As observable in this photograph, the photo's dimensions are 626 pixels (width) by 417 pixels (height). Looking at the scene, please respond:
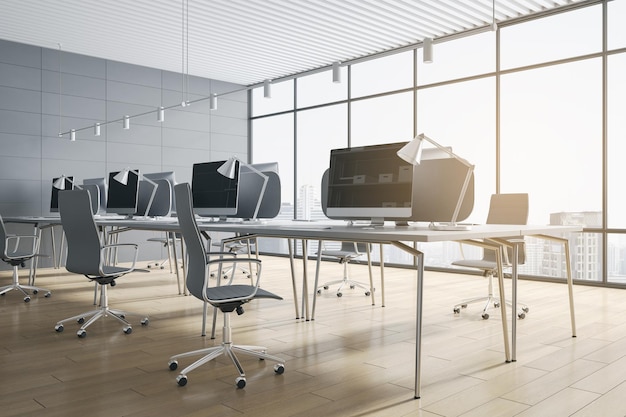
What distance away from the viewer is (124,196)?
589 centimetres

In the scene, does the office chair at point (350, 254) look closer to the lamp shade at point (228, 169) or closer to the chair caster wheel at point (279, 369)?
the lamp shade at point (228, 169)

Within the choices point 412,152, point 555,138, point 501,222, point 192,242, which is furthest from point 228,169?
point 555,138

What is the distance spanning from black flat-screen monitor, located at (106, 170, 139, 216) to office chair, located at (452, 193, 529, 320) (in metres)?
3.29

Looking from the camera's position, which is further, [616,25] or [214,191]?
[616,25]

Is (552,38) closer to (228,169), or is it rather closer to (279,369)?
(228,169)

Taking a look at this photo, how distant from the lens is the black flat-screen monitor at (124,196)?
5742 millimetres

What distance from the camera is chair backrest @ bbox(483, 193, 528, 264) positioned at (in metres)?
4.61

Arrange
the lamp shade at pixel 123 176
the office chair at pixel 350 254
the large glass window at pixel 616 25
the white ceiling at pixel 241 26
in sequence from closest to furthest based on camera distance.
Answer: the office chair at pixel 350 254, the lamp shade at pixel 123 176, the large glass window at pixel 616 25, the white ceiling at pixel 241 26

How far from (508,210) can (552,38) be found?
295cm

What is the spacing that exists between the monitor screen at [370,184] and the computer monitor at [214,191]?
1.02 metres

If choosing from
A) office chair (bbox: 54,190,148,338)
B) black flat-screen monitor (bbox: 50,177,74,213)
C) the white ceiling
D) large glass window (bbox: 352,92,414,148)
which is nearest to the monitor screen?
office chair (bbox: 54,190,148,338)

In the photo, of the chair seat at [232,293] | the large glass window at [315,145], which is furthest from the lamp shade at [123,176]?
the large glass window at [315,145]

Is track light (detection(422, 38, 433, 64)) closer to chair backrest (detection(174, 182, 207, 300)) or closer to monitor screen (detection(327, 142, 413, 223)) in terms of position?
monitor screen (detection(327, 142, 413, 223))

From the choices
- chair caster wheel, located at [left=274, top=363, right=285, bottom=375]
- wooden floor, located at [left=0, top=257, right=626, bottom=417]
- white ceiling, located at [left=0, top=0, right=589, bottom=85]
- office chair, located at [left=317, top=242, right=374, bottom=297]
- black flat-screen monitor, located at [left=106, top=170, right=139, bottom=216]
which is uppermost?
white ceiling, located at [left=0, top=0, right=589, bottom=85]
